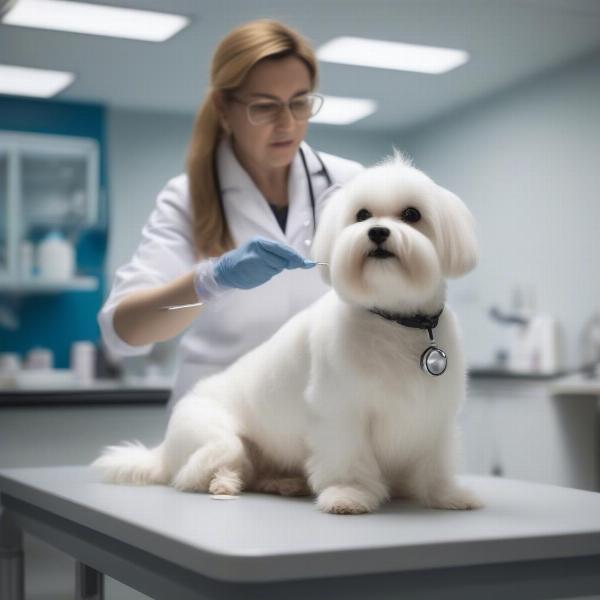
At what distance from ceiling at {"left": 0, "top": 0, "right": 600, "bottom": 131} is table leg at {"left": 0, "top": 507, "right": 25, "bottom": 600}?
10.4 feet

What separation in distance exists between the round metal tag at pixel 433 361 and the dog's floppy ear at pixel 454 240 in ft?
0.37

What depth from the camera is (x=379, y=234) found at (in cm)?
118

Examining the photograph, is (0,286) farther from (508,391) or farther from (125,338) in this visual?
(125,338)

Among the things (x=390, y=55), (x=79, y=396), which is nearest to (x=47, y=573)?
(x=79, y=396)

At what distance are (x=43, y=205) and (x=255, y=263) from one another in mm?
4975

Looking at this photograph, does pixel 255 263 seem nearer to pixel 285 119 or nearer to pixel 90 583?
pixel 285 119

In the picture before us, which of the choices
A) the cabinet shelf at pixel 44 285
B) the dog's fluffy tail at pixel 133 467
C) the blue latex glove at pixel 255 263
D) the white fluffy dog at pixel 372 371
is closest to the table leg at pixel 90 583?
the dog's fluffy tail at pixel 133 467

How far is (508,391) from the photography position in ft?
15.5

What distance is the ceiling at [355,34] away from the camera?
4625mm

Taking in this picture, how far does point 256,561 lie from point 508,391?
13.1 feet

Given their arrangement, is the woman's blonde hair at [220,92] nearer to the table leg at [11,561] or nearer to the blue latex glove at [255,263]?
the blue latex glove at [255,263]

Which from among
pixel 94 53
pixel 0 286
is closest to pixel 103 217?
pixel 0 286

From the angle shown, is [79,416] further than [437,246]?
Yes

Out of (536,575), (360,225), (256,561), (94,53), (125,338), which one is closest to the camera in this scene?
(256,561)
